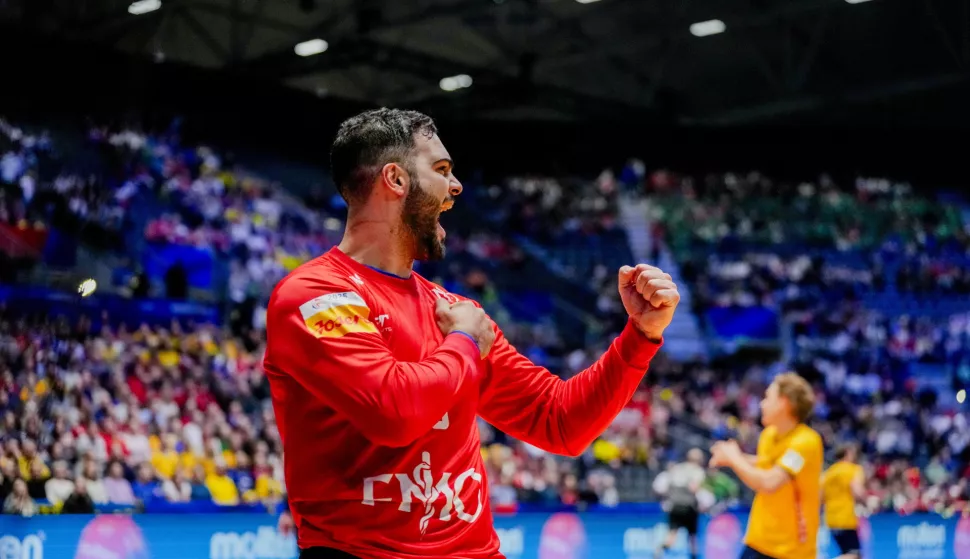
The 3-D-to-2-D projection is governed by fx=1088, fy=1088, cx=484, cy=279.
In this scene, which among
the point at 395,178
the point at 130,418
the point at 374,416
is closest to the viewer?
the point at 374,416

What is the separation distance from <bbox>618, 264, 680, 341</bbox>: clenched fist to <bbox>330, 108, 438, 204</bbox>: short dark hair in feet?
2.28

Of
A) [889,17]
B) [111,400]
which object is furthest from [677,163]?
[111,400]

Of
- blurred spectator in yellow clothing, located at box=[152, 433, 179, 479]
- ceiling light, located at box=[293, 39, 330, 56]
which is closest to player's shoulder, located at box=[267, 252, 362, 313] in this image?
blurred spectator in yellow clothing, located at box=[152, 433, 179, 479]

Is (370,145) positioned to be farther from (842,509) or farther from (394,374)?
(842,509)

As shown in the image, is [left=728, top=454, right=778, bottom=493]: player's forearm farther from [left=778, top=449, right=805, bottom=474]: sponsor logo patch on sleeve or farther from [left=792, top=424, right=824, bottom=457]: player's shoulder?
[left=792, top=424, right=824, bottom=457]: player's shoulder

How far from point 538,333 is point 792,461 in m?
15.2

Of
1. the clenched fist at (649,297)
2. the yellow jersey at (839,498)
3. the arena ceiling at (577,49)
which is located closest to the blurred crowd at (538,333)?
the arena ceiling at (577,49)

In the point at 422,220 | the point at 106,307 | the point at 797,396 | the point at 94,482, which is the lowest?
the point at 94,482

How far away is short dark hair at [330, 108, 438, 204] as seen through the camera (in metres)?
2.86

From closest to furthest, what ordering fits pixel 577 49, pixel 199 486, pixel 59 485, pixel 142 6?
pixel 59 485 → pixel 199 486 → pixel 142 6 → pixel 577 49

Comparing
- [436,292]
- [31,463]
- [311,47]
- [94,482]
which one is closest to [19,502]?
[31,463]

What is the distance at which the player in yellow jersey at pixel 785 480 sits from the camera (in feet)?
21.6

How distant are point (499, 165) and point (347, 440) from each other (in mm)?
25150

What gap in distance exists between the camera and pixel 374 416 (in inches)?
95.2
